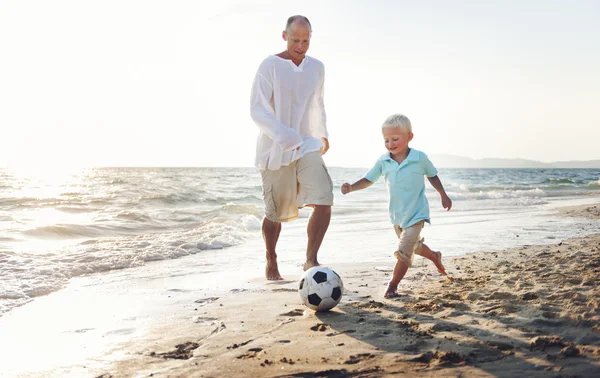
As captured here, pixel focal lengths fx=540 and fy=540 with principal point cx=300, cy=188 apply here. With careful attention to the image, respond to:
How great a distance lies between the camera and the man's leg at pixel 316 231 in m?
4.62

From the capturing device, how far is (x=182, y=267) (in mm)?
6277

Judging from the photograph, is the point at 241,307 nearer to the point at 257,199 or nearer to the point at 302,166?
the point at 302,166

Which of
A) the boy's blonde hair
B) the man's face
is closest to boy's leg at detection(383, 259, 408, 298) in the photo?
the boy's blonde hair

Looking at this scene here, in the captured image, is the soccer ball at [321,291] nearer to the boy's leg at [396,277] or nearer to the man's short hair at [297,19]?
the boy's leg at [396,277]

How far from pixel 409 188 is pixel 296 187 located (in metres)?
1.15

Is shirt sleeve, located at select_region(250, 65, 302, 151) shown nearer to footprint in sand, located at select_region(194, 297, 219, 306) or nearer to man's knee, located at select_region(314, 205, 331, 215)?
man's knee, located at select_region(314, 205, 331, 215)

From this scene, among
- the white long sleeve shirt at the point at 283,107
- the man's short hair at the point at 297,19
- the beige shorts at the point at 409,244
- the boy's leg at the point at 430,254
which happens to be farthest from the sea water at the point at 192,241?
the man's short hair at the point at 297,19

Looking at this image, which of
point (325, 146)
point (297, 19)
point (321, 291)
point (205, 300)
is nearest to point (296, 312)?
point (321, 291)

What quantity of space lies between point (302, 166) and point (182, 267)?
2.30m

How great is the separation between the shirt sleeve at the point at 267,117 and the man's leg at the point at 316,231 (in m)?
0.62

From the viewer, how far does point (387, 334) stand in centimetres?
294

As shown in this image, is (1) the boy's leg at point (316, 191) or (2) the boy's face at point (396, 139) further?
(1) the boy's leg at point (316, 191)

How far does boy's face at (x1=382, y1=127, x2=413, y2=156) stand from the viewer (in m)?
4.18

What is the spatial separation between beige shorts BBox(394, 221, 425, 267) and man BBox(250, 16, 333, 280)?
0.81m
